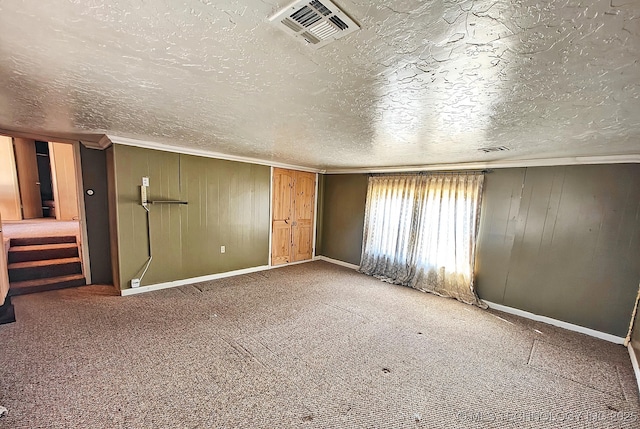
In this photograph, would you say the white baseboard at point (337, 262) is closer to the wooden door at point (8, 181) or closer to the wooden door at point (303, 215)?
the wooden door at point (303, 215)

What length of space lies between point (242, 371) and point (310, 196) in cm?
406

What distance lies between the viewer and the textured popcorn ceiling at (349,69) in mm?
860

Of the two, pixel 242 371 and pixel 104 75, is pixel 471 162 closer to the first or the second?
pixel 242 371

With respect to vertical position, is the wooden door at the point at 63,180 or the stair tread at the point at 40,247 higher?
the wooden door at the point at 63,180

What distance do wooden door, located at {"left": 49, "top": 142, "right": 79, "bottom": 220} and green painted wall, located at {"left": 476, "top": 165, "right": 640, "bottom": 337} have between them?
8410mm

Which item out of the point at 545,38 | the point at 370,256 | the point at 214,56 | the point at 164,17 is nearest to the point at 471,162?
the point at 370,256

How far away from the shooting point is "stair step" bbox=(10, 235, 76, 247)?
385 cm

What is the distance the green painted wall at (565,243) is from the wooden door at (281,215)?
3.49 metres

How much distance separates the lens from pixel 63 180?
19.1 ft

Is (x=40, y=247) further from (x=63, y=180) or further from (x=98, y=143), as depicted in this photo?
(x=63, y=180)

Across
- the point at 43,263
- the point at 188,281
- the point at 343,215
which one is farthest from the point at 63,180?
the point at 343,215

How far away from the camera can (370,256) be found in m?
5.02

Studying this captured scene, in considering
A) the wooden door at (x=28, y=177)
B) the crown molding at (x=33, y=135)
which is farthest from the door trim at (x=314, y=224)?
the wooden door at (x=28, y=177)

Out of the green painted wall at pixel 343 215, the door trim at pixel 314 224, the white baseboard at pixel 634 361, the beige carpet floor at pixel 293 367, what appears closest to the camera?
the beige carpet floor at pixel 293 367
